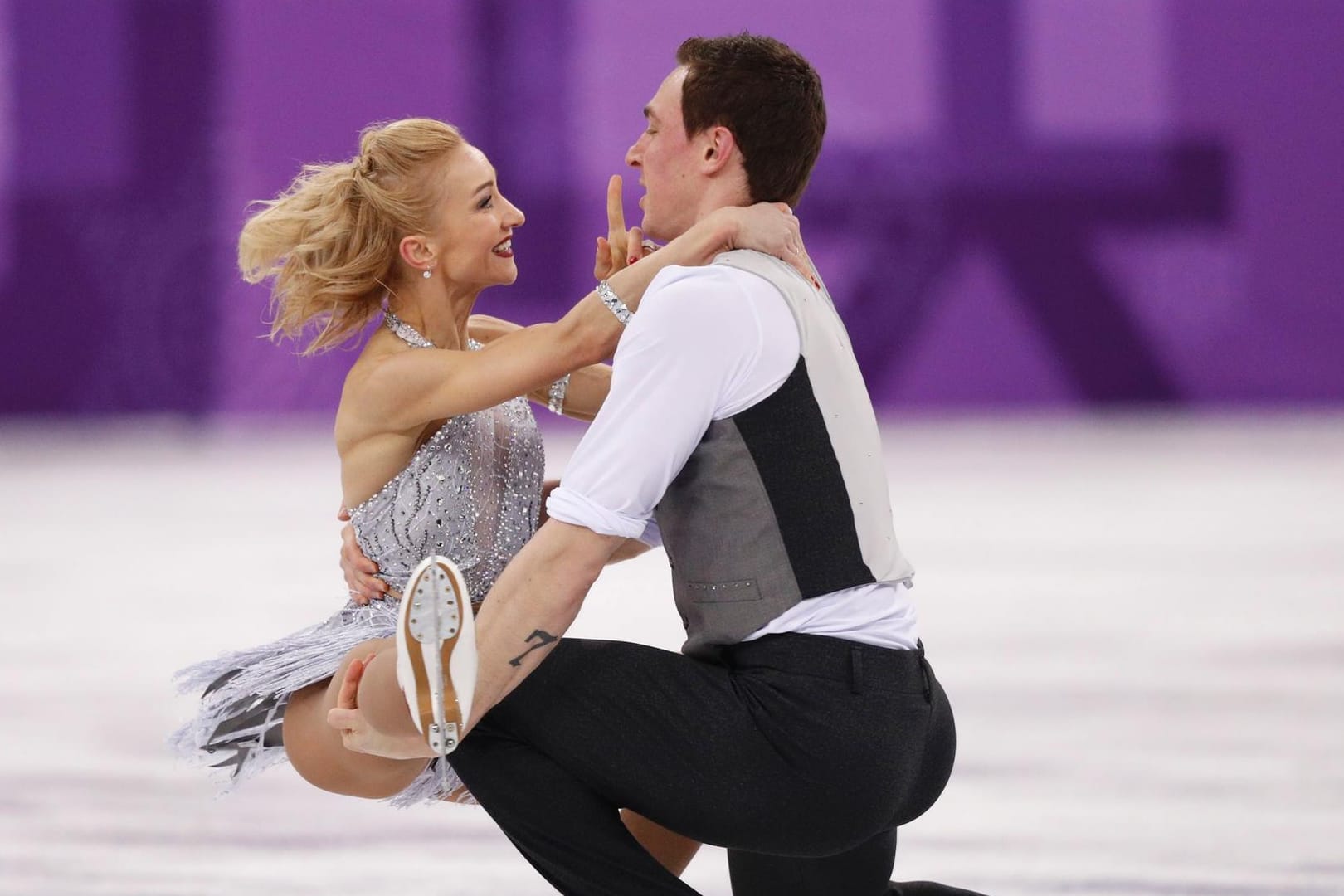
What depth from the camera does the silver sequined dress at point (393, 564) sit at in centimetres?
216

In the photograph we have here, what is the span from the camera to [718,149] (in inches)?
75.9

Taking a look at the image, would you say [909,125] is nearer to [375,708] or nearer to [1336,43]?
[1336,43]

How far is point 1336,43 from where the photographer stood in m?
9.22

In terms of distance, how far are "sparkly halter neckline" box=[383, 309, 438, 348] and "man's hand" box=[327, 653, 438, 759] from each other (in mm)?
594

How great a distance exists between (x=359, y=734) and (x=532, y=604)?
0.88 ft

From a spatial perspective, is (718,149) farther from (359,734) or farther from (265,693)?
(265,693)

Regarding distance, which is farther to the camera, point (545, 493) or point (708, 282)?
point (545, 493)

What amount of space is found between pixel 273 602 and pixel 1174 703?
2.45 metres

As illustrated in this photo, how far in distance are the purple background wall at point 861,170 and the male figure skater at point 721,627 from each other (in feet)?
23.9

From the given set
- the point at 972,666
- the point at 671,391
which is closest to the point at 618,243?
the point at 671,391

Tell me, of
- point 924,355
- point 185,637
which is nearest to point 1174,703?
point 185,637

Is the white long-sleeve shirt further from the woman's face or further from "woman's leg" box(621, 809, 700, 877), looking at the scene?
the woman's face

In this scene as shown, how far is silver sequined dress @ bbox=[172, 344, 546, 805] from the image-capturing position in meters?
2.16

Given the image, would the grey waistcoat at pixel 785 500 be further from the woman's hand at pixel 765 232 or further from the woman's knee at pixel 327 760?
the woman's knee at pixel 327 760
